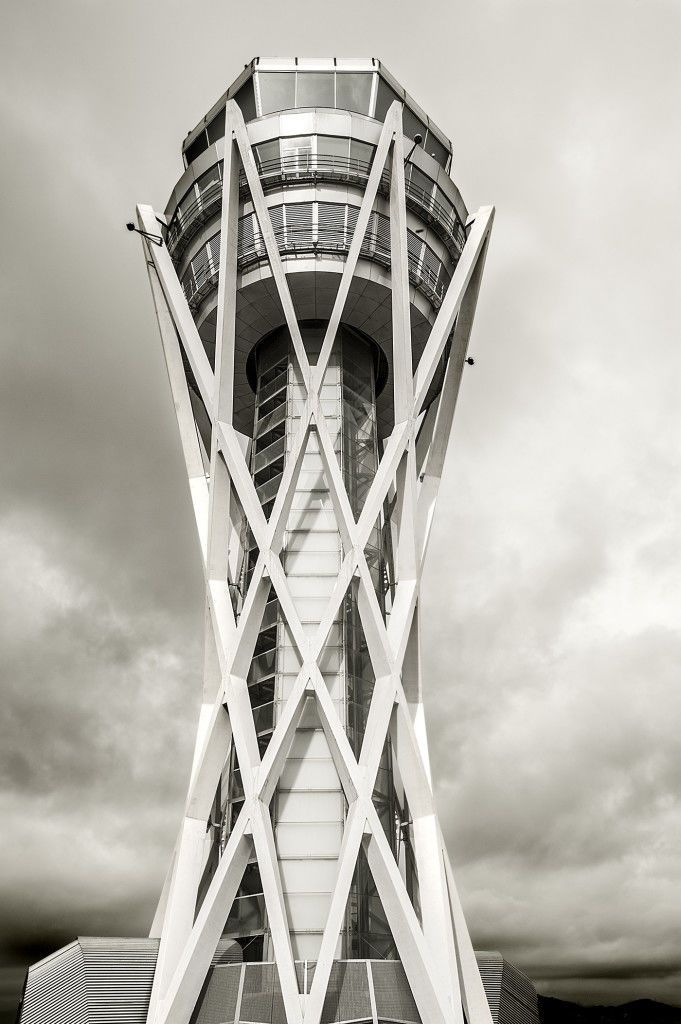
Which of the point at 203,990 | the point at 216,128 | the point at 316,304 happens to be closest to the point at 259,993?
the point at 203,990

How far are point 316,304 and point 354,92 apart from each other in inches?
320

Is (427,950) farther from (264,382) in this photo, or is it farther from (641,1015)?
(641,1015)

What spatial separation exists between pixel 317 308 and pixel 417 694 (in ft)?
47.7

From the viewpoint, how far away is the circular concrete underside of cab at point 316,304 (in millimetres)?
31719

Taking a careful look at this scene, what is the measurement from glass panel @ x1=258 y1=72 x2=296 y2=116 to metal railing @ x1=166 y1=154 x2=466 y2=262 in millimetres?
2541

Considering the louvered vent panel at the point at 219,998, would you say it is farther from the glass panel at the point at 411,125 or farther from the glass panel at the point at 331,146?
the glass panel at the point at 411,125

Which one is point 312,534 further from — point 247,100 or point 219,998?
point 247,100

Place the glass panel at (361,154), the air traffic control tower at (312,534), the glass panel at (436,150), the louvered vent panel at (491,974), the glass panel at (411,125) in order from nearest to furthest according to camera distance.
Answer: the air traffic control tower at (312,534), the louvered vent panel at (491,974), the glass panel at (361,154), the glass panel at (411,125), the glass panel at (436,150)

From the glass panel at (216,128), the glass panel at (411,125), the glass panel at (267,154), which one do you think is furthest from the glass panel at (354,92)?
the glass panel at (216,128)

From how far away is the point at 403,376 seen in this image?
29.2 metres

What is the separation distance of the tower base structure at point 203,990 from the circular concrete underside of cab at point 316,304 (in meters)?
20.6

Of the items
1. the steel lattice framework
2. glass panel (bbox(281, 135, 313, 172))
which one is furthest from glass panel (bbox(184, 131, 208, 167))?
glass panel (bbox(281, 135, 313, 172))

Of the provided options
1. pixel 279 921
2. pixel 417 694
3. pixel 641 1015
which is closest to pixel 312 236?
pixel 417 694

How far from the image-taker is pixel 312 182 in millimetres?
32406
